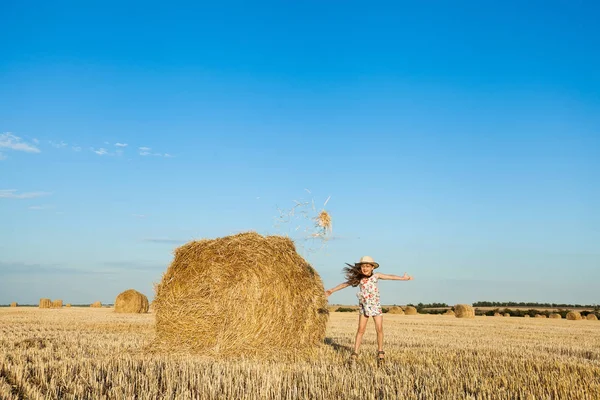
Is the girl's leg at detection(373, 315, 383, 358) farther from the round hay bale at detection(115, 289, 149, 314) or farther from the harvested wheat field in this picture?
the round hay bale at detection(115, 289, 149, 314)

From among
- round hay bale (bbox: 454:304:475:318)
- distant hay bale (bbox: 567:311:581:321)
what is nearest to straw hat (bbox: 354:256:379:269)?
round hay bale (bbox: 454:304:475:318)

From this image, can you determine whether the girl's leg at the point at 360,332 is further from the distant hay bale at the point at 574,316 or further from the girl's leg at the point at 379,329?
the distant hay bale at the point at 574,316

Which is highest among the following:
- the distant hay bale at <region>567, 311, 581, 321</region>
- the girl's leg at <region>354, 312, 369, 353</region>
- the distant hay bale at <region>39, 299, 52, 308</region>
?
the girl's leg at <region>354, 312, 369, 353</region>

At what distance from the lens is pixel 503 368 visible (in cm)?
727

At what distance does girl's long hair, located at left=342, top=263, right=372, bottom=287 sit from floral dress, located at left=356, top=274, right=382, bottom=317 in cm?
8

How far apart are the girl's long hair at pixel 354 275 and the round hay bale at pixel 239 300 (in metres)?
1.22

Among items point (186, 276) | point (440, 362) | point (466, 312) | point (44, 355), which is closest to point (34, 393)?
point (44, 355)

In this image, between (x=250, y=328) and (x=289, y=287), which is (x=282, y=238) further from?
(x=250, y=328)

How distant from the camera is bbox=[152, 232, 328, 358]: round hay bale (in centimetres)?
902

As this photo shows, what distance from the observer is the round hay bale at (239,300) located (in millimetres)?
9023

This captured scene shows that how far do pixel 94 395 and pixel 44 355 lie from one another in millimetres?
3095

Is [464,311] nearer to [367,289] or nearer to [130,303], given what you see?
[130,303]

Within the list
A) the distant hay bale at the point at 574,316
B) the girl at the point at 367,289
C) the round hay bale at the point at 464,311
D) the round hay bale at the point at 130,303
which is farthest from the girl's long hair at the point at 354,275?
the distant hay bale at the point at 574,316

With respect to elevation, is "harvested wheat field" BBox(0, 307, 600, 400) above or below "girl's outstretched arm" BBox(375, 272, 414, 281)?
below
